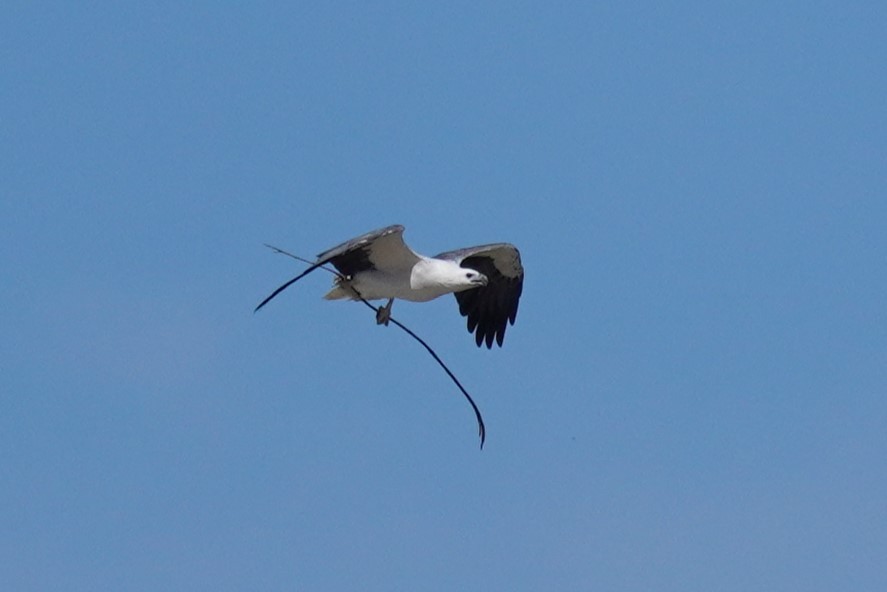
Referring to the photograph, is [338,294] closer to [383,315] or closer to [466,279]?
[383,315]

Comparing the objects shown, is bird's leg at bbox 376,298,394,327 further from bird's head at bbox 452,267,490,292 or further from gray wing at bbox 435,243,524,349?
gray wing at bbox 435,243,524,349

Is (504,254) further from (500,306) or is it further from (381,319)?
(381,319)

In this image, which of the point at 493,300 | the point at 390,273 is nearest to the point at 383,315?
the point at 390,273

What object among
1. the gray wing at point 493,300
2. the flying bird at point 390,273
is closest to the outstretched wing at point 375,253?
the flying bird at point 390,273

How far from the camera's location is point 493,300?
2970 centimetres

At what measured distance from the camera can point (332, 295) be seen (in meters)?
26.0

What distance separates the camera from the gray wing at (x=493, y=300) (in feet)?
96.4

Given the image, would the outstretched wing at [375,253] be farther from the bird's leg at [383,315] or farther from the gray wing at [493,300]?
the gray wing at [493,300]

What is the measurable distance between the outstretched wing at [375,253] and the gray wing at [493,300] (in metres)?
3.48

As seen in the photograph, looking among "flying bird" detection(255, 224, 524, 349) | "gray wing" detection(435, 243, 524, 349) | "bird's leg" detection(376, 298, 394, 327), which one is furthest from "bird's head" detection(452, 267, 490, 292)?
Answer: "gray wing" detection(435, 243, 524, 349)

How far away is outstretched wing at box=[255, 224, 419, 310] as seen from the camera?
81.7ft

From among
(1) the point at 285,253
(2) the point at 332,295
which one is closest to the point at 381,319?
(2) the point at 332,295

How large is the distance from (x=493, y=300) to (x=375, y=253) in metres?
4.42

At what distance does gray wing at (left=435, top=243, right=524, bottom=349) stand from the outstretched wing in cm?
348
